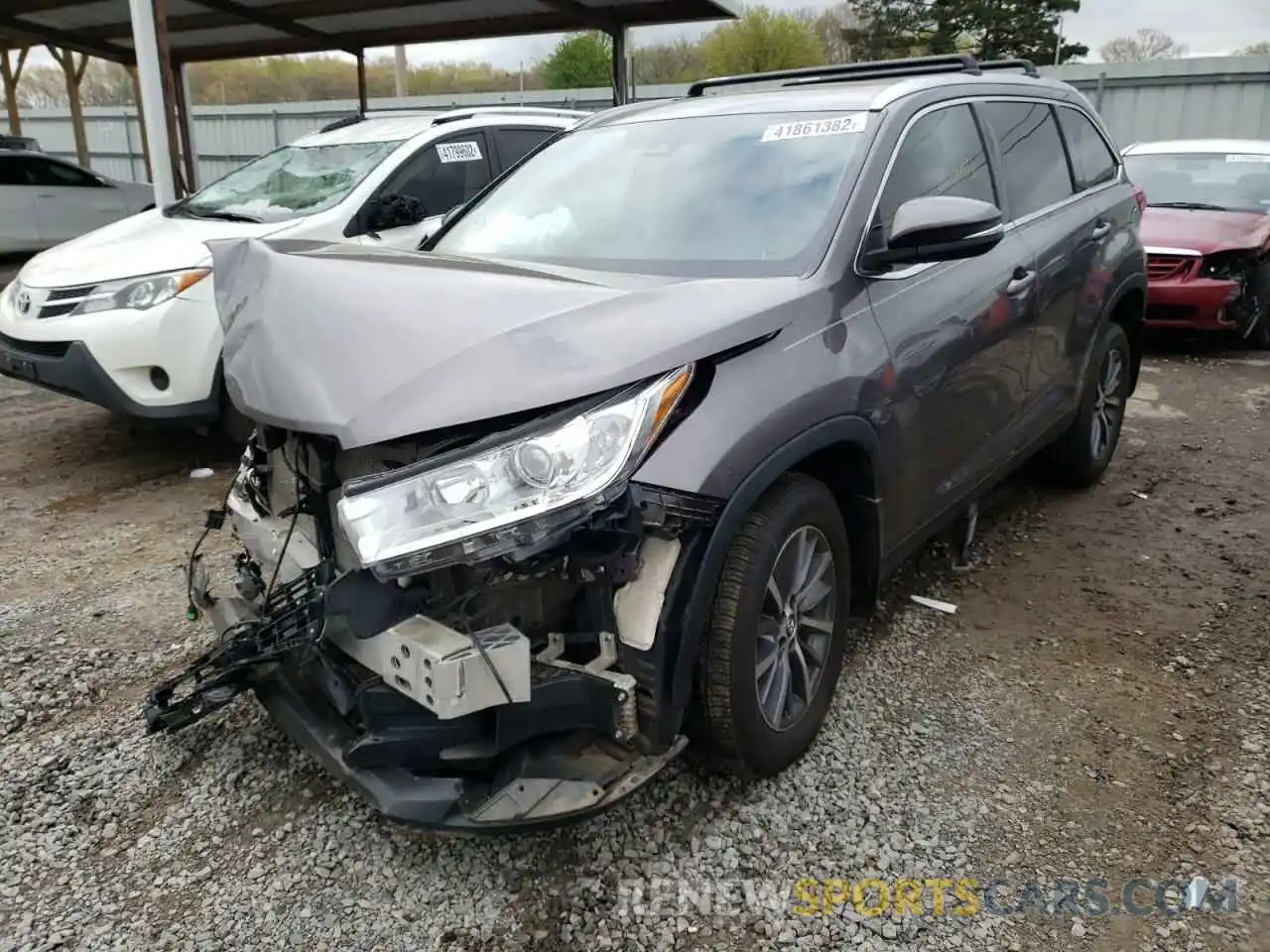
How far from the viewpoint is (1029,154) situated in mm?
4000

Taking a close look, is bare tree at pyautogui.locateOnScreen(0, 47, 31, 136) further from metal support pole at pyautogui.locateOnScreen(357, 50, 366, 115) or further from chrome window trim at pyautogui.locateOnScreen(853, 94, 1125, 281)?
chrome window trim at pyautogui.locateOnScreen(853, 94, 1125, 281)

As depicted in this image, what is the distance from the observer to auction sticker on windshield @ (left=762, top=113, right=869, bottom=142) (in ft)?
10.1

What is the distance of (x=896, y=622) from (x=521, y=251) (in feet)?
6.24

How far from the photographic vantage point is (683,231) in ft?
9.95

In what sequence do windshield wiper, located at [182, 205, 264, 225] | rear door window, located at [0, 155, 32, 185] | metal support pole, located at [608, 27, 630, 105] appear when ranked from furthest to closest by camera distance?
rear door window, located at [0, 155, 32, 185]
metal support pole, located at [608, 27, 630, 105]
windshield wiper, located at [182, 205, 264, 225]

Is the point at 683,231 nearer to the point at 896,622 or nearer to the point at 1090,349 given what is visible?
the point at 896,622

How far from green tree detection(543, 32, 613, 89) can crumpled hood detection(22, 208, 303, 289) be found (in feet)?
80.0

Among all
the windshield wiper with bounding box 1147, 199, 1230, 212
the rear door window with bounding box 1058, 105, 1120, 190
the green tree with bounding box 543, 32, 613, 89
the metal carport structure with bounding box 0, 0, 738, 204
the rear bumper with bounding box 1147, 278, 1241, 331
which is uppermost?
the green tree with bounding box 543, 32, 613, 89

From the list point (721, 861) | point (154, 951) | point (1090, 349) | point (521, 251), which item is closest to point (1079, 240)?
point (1090, 349)

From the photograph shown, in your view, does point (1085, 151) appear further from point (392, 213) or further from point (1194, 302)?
point (1194, 302)

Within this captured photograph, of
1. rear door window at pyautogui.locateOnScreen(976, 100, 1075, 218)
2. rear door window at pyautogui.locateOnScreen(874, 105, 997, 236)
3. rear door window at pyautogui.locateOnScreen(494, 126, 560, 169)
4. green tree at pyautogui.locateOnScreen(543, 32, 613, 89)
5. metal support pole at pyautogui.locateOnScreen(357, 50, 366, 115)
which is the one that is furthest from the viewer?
green tree at pyautogui.locateOnScreen(543, 32, 613, 89)

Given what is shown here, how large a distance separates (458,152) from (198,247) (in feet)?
5.83

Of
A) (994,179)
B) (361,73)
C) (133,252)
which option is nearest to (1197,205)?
(994,179)

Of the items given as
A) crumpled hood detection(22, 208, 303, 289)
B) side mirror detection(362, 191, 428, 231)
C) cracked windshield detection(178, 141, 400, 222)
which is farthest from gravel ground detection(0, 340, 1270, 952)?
cracked windshield detection(178, 141, 400, 222)
